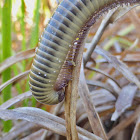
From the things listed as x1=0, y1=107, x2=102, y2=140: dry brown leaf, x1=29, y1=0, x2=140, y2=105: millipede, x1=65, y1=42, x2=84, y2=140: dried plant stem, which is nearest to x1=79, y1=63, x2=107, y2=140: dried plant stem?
x1=0, y1=107, x2=102, y2=140: dry brown leaf

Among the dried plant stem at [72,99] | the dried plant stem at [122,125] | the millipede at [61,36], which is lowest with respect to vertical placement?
the dried plant stem at [122,125]

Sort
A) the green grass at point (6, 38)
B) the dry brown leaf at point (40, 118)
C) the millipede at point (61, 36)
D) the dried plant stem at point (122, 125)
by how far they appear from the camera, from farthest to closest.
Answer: the green grass at point (6, 38) → the dried plant stem at point (122, 125) → the dry brown leaf at point (40, 118) → the millipede at point (61, 36)

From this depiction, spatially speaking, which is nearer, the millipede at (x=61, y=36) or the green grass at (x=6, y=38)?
the millipede at (x=61, y=36)

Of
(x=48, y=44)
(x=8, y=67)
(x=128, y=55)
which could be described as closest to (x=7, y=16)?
(x=8, y=67)

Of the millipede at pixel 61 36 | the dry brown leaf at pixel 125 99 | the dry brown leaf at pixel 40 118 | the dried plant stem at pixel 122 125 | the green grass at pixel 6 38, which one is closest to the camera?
the millipede at pixel 61 36

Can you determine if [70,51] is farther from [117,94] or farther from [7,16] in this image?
[7,16]

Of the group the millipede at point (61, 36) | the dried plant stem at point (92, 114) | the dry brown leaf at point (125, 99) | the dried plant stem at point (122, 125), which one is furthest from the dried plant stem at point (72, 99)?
the dried plant stem at point (122, 125)

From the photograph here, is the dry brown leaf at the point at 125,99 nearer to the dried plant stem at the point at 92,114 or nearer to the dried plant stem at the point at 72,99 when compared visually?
the dried plant stem at the point at 92,114

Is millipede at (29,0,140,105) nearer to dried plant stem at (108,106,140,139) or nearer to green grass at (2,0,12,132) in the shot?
dried plant stem at (108,106,140,139)

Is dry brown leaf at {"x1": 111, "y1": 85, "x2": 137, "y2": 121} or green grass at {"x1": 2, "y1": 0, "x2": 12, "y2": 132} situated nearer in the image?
dry brown leaf at {"x1": 111, "y1": 85, "x2": 137, "y2": 121}
